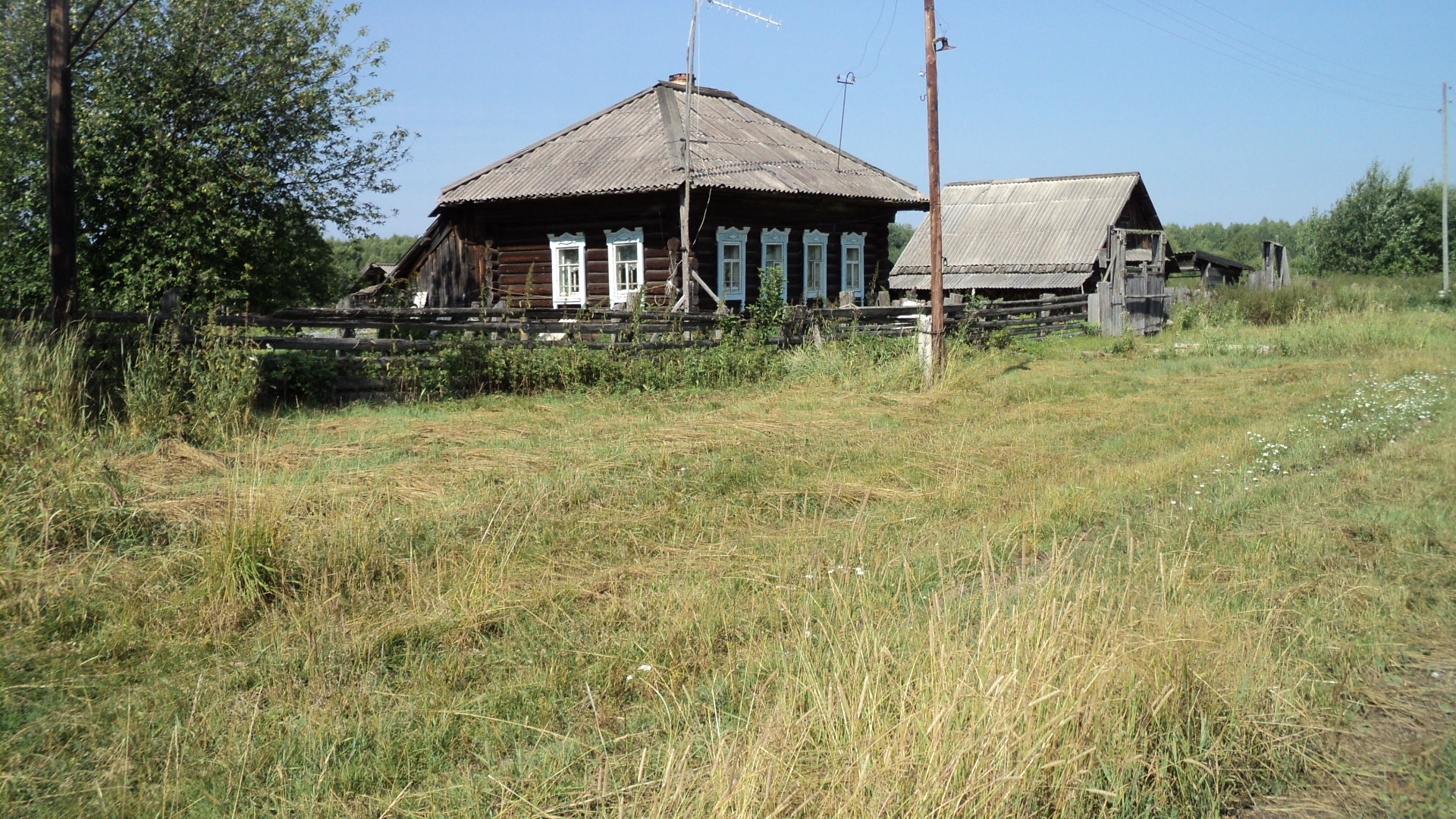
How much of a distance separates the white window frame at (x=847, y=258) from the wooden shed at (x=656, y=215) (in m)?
0.04

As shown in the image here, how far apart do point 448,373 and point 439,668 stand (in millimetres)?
8867

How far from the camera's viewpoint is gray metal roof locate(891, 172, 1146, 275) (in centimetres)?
3291

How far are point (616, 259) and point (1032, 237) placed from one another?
1861cm

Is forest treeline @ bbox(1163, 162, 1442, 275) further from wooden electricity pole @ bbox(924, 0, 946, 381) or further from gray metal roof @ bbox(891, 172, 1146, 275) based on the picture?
wooden electricity pole @ bbox(924, 0, 946, 381)

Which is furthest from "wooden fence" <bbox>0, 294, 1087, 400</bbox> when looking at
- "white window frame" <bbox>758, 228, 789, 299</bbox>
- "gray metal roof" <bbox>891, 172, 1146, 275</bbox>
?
"gray metal roof" <bbox>891, 172, 1146, 275</bbox>

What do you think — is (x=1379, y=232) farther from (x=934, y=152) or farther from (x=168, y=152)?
(x=168, y=152)

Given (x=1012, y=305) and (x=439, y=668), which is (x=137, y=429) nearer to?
(x=439, y=668)

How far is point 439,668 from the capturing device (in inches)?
163

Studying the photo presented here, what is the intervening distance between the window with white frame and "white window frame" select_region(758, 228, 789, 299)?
418mm

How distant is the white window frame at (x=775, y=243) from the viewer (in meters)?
21.5

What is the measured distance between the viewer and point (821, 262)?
23234mm

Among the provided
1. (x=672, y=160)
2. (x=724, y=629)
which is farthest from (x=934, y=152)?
(x=724, y=629)

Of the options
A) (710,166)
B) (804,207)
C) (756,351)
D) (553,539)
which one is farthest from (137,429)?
(804,207)

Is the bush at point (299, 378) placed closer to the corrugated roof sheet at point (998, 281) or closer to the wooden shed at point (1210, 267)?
the corrugated roof sheet at point (998, 281)
